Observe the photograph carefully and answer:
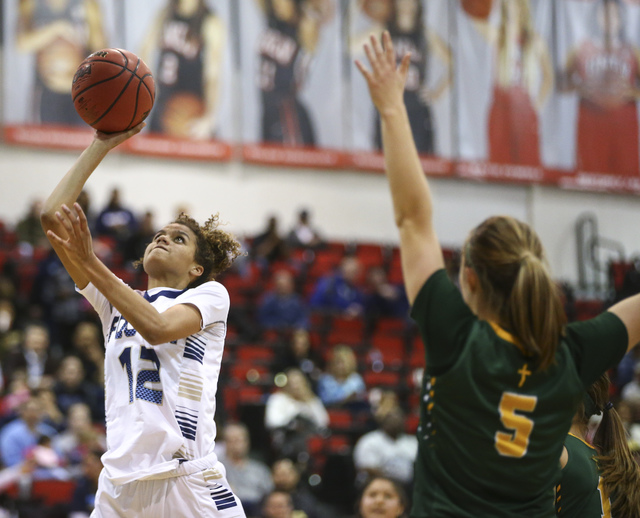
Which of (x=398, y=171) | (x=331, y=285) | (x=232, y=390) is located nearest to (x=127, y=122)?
(x=398, y=171)

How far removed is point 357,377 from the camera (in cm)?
1080

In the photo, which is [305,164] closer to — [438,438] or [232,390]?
[232,390]

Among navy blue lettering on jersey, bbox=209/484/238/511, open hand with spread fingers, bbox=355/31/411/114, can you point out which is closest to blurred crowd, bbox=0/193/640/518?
navy blue lettering on jersey, bbox=209/484/238/511

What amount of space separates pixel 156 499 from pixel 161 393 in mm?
376

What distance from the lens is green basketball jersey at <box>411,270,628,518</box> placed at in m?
2.32

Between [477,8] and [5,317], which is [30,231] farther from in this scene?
[477,8]

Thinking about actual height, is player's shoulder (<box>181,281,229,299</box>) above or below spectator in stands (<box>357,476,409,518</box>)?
above

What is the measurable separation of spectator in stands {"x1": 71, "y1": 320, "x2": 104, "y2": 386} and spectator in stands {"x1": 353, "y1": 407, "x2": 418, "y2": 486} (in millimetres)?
2783

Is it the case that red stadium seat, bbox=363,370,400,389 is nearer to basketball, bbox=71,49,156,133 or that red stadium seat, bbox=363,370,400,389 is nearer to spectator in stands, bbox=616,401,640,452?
spectator in stands, bbox=616,401,640,452

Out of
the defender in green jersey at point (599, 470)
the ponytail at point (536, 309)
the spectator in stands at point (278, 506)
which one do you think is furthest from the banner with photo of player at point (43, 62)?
the ponytail at point (536, 309)

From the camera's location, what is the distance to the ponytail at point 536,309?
2312mm

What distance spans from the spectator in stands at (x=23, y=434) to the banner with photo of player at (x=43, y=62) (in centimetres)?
714

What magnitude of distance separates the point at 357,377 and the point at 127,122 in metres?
7.66

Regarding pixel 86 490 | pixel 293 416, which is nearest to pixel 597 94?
pixel 293 416
